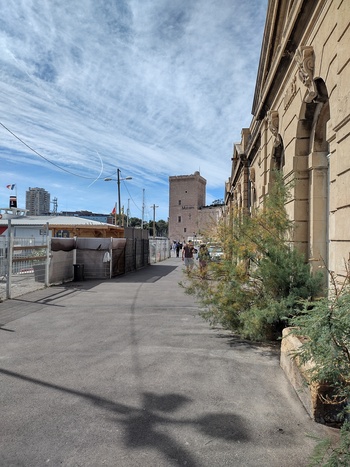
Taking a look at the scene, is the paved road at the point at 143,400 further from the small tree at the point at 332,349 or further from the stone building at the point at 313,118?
the stone building at the point at 313,118

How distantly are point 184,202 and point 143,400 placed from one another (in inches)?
3582

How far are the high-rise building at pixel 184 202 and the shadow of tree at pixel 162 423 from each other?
3442 inches

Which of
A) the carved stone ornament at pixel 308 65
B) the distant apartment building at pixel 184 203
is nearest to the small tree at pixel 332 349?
the carved stone ornament at pixel 308 65

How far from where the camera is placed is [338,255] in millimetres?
5281

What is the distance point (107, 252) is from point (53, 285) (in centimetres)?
340

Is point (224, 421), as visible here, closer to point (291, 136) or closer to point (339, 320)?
point (339, 320)

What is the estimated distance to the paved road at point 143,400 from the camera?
2828 mm

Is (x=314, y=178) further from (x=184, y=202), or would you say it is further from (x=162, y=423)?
(x=184, y=202)

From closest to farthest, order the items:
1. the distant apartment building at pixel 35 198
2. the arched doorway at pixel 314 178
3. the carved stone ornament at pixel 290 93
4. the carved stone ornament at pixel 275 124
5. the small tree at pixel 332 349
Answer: the small tree at pixel 332 349 → the arched doorway at pixel 314 178 → the carved stone ornament at pixel 290 93 → the carved stone ornament at pixel 275 124 → the distant apartment building at pixel 35 198

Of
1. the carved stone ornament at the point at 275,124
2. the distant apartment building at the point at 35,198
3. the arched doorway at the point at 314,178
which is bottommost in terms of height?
the arched doorway at the point at 314,178

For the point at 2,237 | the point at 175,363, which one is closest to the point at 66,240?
the point at 2,237

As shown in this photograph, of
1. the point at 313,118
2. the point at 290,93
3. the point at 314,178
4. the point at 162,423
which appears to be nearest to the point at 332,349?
the point at 162,423

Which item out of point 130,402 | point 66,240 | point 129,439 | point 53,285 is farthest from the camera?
point 66,240

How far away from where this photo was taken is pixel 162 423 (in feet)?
10.7
